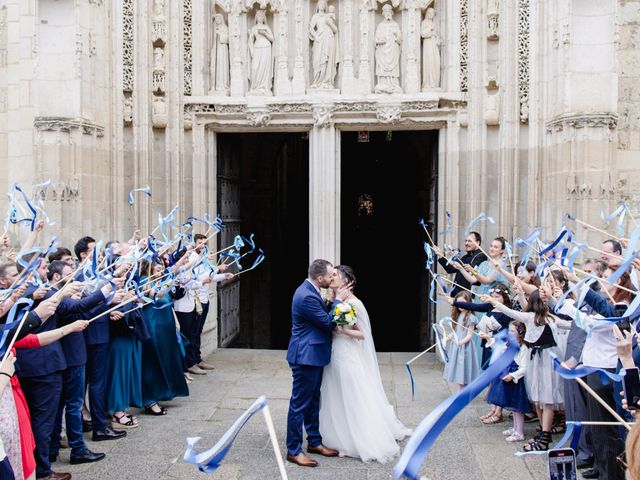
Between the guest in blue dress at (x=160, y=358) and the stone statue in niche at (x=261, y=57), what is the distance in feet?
14.1

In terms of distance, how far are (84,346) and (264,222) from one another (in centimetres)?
1049

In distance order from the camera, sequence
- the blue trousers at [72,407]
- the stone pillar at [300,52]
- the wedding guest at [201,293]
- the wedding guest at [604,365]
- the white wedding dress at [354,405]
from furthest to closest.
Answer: the stone pillar at [300,52], the wedding guest at [201,293], the white wedding dress at [354,405], the blue trousers at [72,407], the wedding guest at [604,365]

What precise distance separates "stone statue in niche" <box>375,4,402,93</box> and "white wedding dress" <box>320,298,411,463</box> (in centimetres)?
554

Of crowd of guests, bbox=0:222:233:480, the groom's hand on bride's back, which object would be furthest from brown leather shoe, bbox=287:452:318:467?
crowd of guests, bbox=0:222:233:480

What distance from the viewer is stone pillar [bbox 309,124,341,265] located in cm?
1212

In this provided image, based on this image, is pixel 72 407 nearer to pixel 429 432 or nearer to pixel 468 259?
pixel 429 432

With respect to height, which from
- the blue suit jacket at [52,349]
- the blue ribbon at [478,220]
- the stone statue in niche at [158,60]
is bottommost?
the blue suit jacket at [52,349]

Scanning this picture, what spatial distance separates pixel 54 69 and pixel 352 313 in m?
6.40

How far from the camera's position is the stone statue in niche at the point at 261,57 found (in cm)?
1209

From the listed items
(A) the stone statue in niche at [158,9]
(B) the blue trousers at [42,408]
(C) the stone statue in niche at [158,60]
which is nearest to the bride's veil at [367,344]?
(B) the blue trousers at [42,408]

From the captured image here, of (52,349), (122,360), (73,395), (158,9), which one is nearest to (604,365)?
(52,349)

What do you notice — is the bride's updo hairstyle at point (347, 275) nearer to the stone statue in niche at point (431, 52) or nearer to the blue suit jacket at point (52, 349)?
the blue suit jacket at point (52, 349)

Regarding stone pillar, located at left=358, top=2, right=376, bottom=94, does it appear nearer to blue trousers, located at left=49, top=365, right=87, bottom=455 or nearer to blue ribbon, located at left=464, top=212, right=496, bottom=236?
blue ribbon, located at left=464, top=212, right=496, bottom=236

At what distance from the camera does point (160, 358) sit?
8734 millimetres
